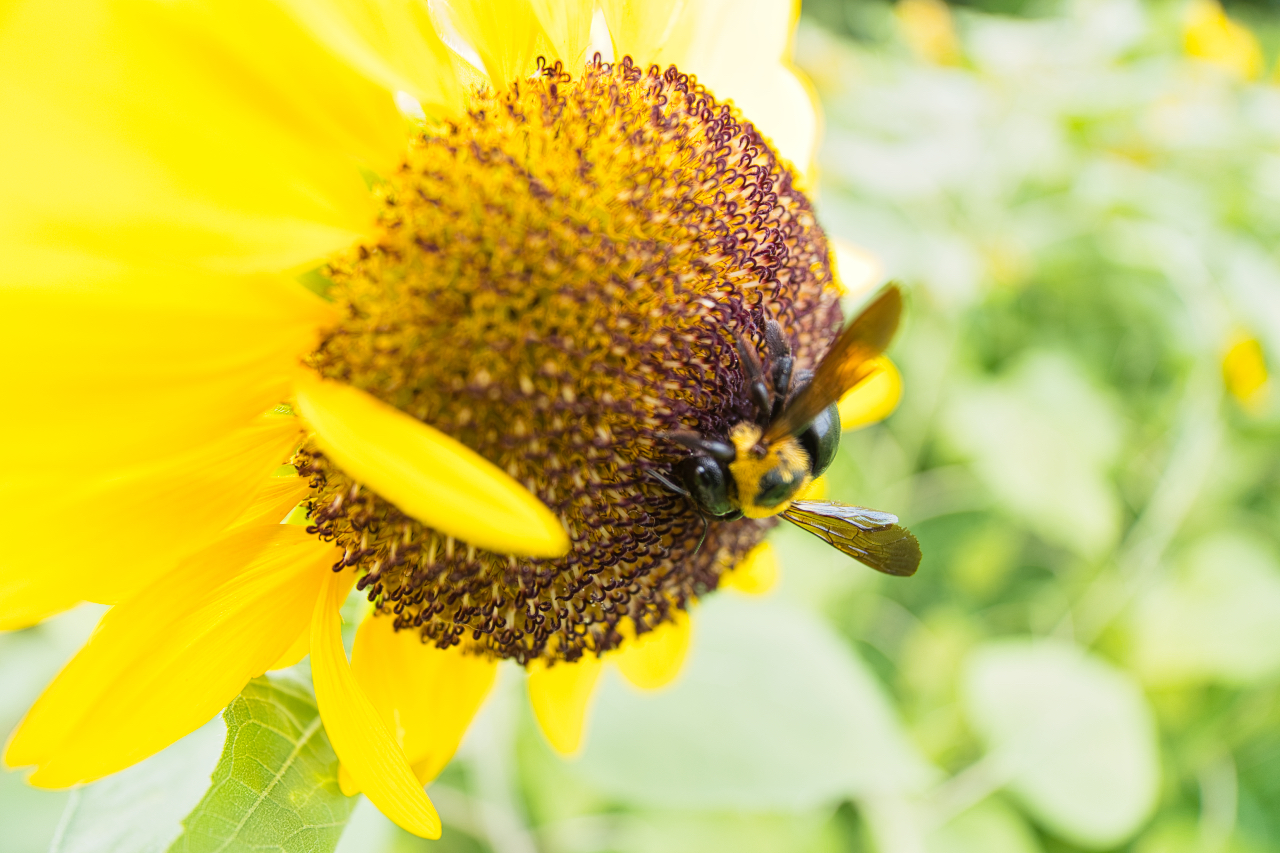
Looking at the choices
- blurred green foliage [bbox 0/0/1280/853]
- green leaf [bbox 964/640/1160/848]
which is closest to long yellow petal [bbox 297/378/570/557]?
blurred green foliage [bbox 0/0/1280/853]

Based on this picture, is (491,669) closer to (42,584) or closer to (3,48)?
(42,584)

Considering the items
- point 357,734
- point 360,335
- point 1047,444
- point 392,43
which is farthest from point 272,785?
point 1047,444

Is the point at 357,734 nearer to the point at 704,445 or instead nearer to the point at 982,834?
the point at 704,445

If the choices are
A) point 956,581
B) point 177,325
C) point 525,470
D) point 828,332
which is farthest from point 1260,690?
point 177,325

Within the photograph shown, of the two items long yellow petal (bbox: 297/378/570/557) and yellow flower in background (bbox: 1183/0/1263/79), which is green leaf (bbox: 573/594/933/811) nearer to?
long yellow petal (bbox: 297/378/570/557)

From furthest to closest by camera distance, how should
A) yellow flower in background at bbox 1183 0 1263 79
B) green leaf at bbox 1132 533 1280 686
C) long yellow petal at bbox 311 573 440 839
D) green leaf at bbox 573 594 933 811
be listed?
1. yellow flower in background at bbox 1183 0 1263 79
2. green leaf at bbox 1132 533 1280 686
3. green leaf at bbox 573 594 933 811
4. long yellow petal at bbox 311 573 440 839

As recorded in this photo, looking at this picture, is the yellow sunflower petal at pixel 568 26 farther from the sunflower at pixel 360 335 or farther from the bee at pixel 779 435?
the bee at pixel 779 435
